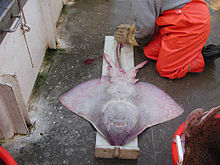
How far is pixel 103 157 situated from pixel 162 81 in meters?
1.46

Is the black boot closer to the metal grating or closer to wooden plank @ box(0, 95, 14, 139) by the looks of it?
the metal grating

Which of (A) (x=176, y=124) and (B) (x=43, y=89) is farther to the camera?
(B) (x=43, y=89)

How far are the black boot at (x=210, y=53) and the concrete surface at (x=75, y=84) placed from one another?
0.19m

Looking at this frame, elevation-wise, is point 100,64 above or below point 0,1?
below

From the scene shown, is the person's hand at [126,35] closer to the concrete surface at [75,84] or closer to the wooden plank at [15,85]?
the concrete surface at [75,84]

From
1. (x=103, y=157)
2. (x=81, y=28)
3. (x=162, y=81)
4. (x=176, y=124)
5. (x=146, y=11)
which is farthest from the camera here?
(x=81, y=28)

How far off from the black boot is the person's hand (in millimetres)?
1076

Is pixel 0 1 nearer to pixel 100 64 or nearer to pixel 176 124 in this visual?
pixel 100 64

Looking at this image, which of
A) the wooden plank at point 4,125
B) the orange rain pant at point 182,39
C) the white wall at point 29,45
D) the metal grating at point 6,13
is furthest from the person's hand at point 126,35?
the wooden plank at point 4,125

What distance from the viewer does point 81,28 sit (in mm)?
3953

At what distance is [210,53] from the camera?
3.15m

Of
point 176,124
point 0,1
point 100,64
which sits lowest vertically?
point 176,124

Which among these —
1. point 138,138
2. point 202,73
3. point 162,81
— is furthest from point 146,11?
point 138,138

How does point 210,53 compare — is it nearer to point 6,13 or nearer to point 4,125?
point 6,13
